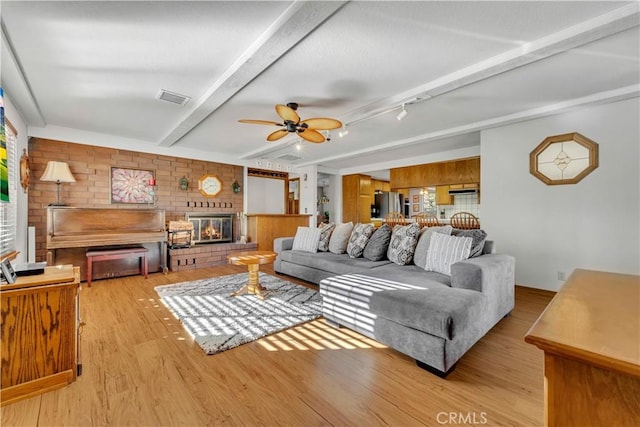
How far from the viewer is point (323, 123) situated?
10.2 ft

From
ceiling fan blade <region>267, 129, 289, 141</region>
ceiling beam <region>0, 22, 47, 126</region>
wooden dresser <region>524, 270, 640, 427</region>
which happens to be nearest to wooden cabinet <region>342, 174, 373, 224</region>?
ceiling fan blade <region>267, 129, 289, 141</region>

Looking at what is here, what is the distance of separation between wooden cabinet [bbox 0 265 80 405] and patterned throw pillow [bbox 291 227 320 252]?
110 inches

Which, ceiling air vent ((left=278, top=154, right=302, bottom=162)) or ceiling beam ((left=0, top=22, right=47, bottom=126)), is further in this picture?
ceiling air vent ((left=278, top=154, right=302, bottom=162))

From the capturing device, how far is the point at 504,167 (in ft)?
12.7

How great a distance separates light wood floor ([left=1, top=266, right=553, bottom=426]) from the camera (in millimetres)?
1400

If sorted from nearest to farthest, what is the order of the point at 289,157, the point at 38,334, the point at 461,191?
the point at 38,334
the point at 461,191
the point at 289,157

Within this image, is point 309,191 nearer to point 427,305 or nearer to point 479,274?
point 479,274

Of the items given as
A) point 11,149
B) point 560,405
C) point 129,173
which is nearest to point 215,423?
point 560,405

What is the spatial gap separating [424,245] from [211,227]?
439cm

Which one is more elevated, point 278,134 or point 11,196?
point 278,134

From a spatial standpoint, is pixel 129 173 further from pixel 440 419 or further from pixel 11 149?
pixel 440 419

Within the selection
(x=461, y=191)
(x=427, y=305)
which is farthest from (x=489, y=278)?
(x=461, y=191)

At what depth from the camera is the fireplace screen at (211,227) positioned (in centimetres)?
548

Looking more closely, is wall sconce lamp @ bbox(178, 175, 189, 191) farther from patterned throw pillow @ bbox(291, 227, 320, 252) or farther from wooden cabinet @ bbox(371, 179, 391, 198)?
wooden cabinet @ bbox(371, 179, 391, 198)
